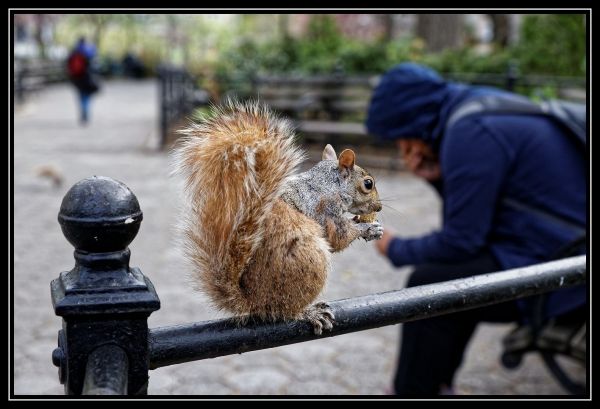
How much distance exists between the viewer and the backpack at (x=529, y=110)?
3361 mm

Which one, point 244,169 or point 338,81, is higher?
point 244,169

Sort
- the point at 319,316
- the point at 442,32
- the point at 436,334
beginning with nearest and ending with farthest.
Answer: the point at 319,316 → the point at 436,334 → the point at 442,32

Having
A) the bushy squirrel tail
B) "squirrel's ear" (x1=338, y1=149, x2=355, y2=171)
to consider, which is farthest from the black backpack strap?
the bushy squirrel tail

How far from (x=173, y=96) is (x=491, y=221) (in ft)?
33.7

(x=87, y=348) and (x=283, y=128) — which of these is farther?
(x=283, y=128)

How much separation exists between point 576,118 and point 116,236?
2.72 metres

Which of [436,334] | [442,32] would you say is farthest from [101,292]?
[442,32]

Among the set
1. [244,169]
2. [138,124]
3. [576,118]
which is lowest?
[138,124]

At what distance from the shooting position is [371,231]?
1.61 meters

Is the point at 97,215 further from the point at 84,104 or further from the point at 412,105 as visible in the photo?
the point at 84,104

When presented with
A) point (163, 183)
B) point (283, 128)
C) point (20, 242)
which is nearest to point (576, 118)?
point (283, 128)

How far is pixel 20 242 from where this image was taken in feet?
21.4
